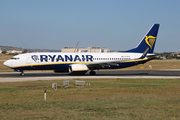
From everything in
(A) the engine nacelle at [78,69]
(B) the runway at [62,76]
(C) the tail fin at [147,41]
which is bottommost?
(B) the runway at [62,76]

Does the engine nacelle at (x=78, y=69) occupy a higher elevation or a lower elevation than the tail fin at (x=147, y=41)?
lower

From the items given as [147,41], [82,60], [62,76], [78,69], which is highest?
[147,41]

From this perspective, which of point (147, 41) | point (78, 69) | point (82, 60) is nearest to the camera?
point (78, 69)

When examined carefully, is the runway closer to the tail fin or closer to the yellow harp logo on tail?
the tail fin

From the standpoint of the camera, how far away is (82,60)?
50656mm

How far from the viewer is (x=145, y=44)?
5728 centimetres

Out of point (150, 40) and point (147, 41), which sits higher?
point (150, 40)

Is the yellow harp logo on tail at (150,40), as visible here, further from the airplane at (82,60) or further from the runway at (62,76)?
the runway at (62,76)

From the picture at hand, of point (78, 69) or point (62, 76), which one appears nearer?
point (62, 76)

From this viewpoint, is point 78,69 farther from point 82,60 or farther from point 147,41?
point 147,41

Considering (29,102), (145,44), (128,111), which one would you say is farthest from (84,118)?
(145,44)

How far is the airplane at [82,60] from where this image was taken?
1850 inches

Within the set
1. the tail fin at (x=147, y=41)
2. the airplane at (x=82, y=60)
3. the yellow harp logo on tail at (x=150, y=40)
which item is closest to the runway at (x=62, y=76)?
the airplane at (x=82, y=60)

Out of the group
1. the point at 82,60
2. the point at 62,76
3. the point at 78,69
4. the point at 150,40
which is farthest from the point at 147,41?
the point at 62,76
